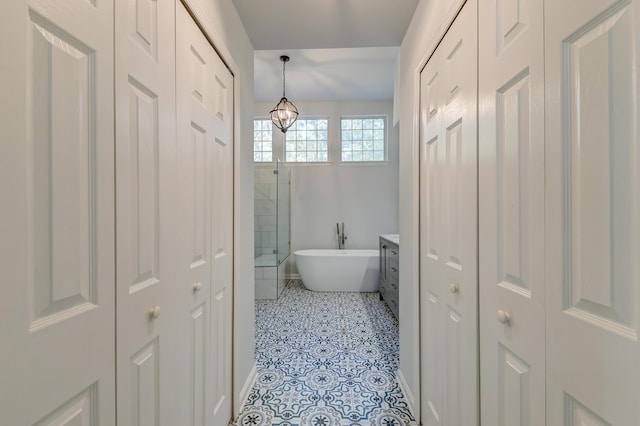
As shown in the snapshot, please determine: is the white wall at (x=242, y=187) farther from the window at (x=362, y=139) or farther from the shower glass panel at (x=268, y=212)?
the window at (x=362, y=139)

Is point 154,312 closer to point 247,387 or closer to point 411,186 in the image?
point 247,387

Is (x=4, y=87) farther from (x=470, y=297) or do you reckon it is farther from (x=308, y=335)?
(x=308, y=335)

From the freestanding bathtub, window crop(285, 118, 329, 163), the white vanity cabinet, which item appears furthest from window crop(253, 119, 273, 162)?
the white vanity cabinet

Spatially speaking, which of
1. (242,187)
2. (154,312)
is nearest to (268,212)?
(242,187)

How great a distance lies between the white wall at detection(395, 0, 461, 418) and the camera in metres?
1.53

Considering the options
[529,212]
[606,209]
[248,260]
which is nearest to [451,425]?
[529,212]

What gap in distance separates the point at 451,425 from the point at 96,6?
1885 mm

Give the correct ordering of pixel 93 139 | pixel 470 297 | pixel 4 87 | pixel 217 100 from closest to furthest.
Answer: pixel 4 87
pixel 93 139
pixel 470 297
pixel 217 100

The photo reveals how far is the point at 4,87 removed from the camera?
474 millimetres

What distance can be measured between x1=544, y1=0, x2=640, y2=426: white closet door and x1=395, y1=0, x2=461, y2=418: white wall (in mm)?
909

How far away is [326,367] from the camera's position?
7.22ft

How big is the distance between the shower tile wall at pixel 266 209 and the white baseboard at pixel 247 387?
2.40 m

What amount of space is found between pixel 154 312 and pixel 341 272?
133 inches

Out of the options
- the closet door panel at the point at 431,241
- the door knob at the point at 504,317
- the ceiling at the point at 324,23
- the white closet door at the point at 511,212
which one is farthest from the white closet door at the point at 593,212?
the ceiling at the point at 324,23
